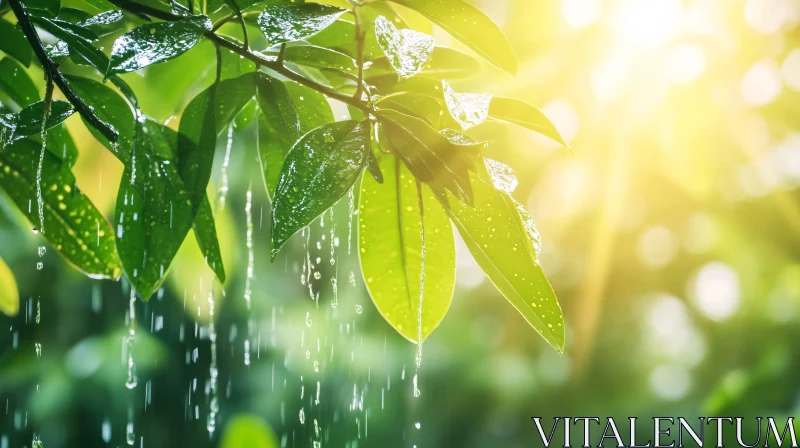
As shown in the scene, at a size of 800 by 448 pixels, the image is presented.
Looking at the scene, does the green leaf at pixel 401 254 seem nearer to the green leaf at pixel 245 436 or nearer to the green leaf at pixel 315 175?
the green leaf at pixel 315 175

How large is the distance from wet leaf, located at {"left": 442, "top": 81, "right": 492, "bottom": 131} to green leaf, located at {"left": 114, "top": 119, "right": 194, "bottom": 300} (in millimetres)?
187

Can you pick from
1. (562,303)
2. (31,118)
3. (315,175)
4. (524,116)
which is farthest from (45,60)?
(562,303)

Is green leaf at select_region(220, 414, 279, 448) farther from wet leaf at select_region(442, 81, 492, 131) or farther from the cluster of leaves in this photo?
wet leaf at select_region(442, 81, 492, 131)

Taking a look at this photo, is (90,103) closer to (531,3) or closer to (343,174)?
(343,174)

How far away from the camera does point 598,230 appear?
8.66 ft

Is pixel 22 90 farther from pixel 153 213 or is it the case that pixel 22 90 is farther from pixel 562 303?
pixel 562 303

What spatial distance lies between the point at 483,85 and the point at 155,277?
1.58 m

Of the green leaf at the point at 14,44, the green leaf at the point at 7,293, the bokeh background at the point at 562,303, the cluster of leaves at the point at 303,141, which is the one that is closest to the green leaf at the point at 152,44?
the cluster of leaves at the point at 303,141

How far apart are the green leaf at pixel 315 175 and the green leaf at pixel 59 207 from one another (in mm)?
244

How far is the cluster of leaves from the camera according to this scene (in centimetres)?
34

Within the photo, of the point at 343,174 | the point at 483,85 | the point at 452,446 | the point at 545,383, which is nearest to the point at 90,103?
the point at 343,174

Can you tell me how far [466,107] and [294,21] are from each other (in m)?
0.10

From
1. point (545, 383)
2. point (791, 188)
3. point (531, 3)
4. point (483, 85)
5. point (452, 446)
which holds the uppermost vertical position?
point (531, 3)

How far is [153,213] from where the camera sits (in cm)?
42
